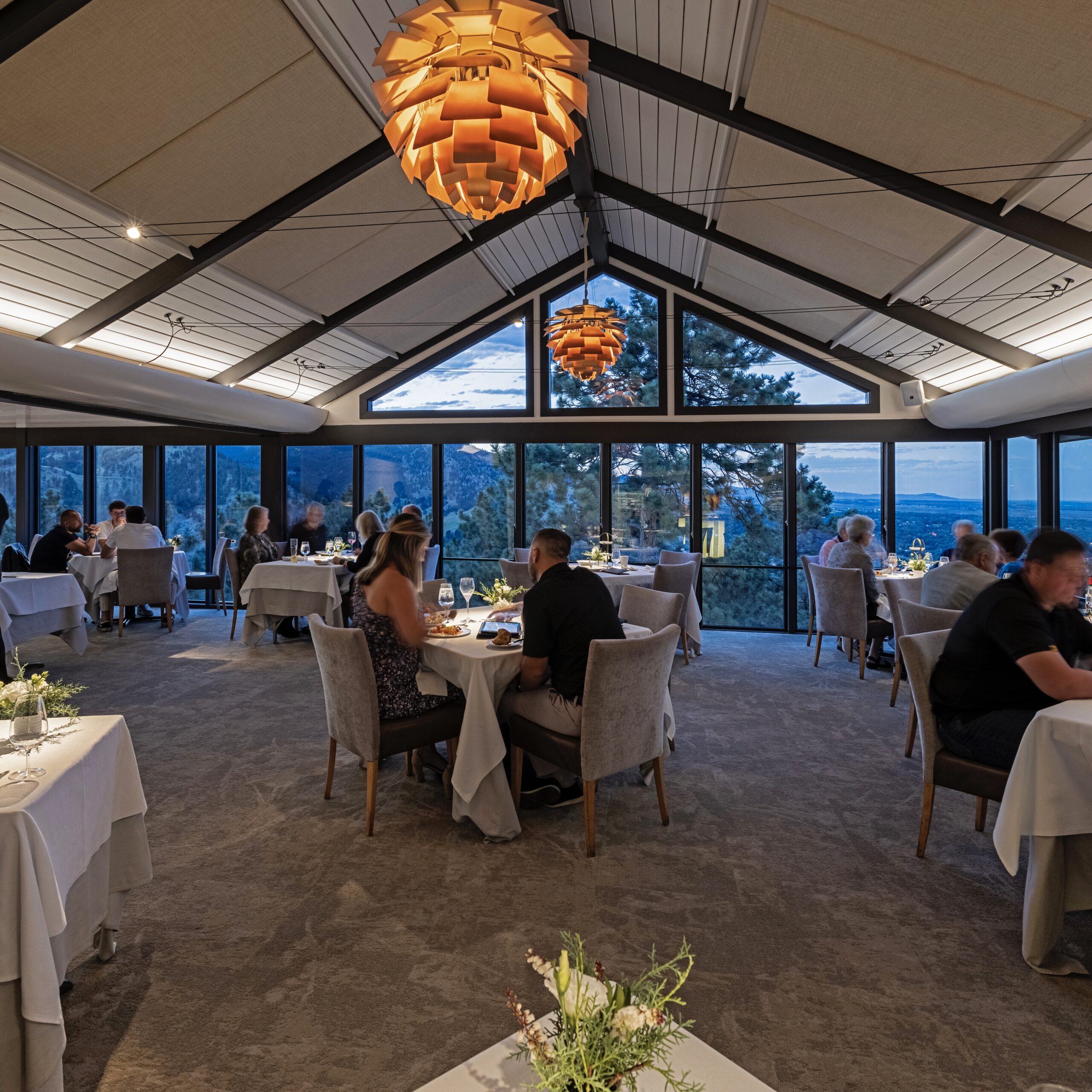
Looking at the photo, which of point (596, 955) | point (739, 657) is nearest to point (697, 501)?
point (739, 657)

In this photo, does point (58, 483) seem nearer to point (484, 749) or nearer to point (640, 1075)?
point (484, 749)

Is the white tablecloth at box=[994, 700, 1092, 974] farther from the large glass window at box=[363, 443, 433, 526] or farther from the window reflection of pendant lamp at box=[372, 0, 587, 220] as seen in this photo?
the large glass window at box=[363, 443, 433, 526]

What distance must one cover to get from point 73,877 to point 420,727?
5.55ft

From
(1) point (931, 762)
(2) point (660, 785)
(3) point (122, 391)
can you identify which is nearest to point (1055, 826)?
(1) point (931, 762)

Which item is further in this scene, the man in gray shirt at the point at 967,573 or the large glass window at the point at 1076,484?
the large glass window at the point at 1076,484

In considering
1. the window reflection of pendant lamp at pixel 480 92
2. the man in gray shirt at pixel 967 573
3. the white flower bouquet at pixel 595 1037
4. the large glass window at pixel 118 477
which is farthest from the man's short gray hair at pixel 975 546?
the large glass window at pixel 118 477

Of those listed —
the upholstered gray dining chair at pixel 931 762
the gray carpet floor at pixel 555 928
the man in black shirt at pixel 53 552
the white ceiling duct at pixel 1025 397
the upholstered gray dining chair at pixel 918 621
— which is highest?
the white ceiling duct at pixel 1025 397

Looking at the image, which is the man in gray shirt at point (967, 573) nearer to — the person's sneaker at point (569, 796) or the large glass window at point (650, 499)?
the person's sneaker at point (569, 796)

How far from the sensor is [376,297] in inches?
322

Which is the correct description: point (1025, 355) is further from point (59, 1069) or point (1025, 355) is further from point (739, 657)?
point (59, 1069)

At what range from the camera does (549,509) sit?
9.88 meters

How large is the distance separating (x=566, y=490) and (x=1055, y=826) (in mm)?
7719

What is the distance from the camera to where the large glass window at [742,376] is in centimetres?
912

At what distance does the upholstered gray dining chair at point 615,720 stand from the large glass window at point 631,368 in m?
6.54
